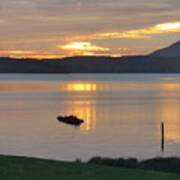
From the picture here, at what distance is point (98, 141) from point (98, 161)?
77.0 ft

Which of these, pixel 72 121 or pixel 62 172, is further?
pixel 72 121

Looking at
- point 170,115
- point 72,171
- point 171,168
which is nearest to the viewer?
point 72,171

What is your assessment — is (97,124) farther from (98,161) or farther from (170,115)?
(98,161)

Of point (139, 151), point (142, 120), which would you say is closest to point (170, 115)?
point (142, 120)

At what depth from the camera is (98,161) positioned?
2712cm

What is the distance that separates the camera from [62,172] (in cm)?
1767

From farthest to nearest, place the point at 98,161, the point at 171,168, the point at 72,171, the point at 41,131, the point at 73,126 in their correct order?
1. the point at 73,126
2. the point at 41,131
3. the point at 98,161
4. the point at 171,168
5. the point at 72,171

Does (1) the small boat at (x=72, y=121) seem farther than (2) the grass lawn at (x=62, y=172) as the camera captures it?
Yes

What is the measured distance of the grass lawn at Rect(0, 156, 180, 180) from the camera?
1658cm

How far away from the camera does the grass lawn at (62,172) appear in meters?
16.6

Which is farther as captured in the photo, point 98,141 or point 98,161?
point 98,141

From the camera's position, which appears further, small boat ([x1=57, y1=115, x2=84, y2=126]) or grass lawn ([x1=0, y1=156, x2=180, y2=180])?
small boat ([x1=57, y1=115, x2=84, y2=126])

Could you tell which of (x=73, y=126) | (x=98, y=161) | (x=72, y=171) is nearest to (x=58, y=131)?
(x=73, y=126)

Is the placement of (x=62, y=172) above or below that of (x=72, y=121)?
below
